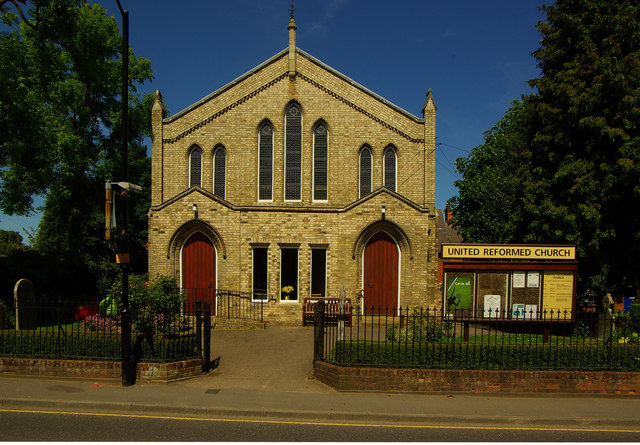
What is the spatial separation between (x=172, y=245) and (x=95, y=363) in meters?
7.57

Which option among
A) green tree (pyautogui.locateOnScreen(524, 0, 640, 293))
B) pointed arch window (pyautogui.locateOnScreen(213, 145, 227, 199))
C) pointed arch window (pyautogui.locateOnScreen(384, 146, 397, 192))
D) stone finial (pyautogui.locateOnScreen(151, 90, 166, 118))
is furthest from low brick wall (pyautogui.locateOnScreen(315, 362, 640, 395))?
stone finial (pyautogui.locateOnScreen(151, 90, 166, 118))

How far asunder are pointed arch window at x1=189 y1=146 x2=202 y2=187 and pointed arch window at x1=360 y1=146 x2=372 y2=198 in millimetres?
7109

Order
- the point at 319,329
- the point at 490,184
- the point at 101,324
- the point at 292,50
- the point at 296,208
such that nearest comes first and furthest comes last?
the point at 319,329
the point at 101,324
the point at 296,208
the point at 292,50
the point at 490,184

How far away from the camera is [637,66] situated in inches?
533

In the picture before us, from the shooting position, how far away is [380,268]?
55.3 feet

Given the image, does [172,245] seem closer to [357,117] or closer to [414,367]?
[357,117]

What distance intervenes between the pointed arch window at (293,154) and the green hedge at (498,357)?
32.7ft

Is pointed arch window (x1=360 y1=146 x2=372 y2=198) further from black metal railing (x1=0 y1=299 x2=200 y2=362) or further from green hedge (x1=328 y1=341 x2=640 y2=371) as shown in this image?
black metal railing (x1=0 y1=299 x2=200 y2=362)

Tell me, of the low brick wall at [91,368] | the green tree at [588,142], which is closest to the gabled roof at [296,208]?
the green tree at [588,142]

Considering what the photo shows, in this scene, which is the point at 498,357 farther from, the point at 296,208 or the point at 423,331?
the point at 296,208

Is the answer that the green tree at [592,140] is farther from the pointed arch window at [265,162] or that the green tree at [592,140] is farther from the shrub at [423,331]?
the pointed arch window at [265,162]

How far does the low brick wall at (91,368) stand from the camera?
926 cm

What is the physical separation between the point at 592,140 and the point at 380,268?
8783 millimetres

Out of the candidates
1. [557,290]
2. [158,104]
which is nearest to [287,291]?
[557,290]
